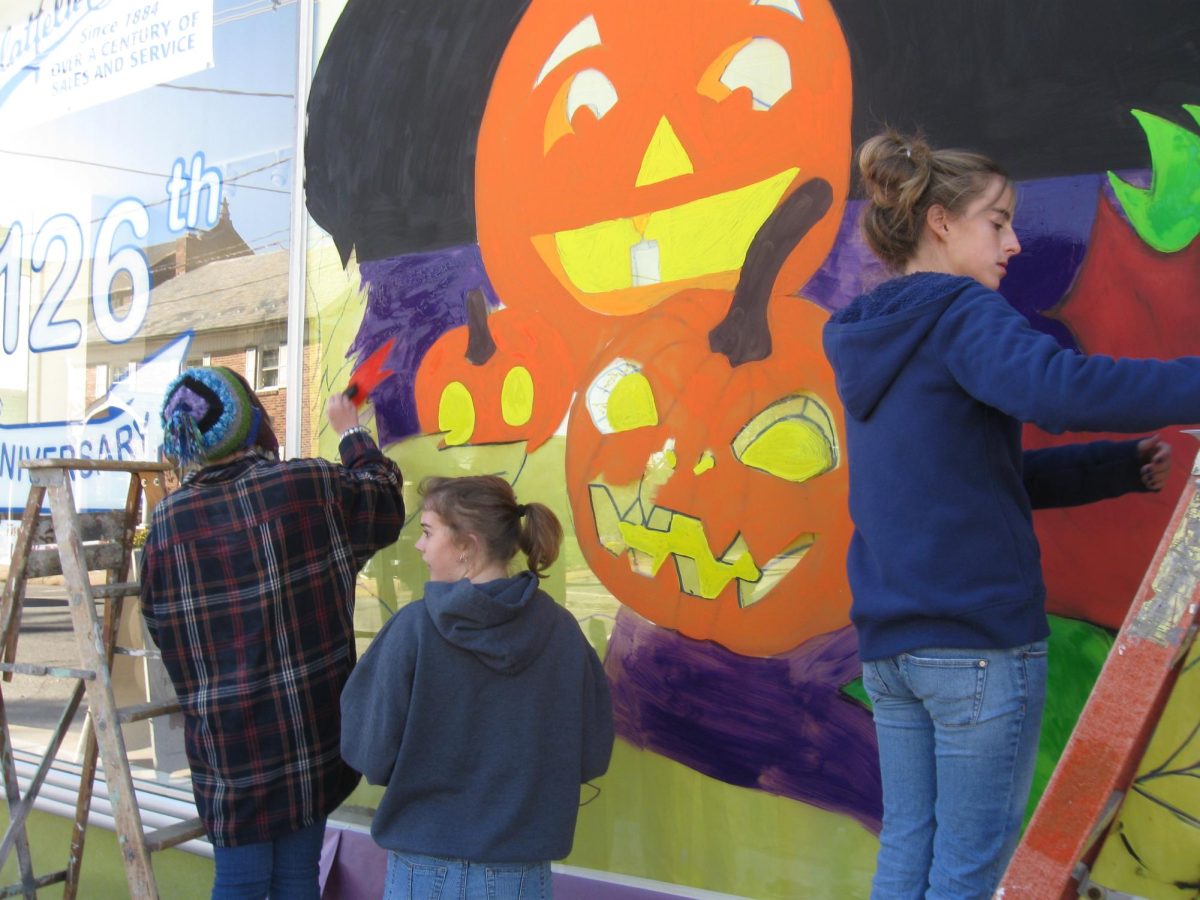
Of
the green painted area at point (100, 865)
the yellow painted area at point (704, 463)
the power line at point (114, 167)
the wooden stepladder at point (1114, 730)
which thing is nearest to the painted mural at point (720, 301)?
the yellow painted area at point (704, 463)

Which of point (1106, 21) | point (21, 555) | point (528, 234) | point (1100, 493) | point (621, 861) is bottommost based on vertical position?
point (621, 861)

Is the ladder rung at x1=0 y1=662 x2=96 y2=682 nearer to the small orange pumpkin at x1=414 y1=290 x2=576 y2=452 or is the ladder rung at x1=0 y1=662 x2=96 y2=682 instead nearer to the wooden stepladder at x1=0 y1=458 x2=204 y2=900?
the wooden stepladder at x1=0 y1=458 x2=204 y2=900

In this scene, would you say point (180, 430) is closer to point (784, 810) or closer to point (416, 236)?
point (416, 236)

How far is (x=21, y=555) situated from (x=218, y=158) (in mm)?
1590

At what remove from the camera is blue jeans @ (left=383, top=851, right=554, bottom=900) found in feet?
6.36

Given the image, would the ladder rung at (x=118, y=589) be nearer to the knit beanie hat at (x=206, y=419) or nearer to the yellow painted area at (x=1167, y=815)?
the knit beanie hat at (x=206, y=419)

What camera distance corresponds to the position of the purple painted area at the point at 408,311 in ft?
9.83

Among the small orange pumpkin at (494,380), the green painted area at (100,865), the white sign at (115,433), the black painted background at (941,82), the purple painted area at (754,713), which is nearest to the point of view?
the black painted background at (941,82)

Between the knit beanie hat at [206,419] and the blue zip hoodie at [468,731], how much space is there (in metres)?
0.71

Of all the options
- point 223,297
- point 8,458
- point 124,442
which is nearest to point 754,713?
point 223,297

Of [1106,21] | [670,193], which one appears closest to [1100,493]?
[1106,21]

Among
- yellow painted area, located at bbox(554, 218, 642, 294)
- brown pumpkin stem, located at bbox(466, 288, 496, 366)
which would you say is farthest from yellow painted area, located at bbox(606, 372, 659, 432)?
brown pumpkin stem, located at bbox(466, 288, 496, 366)

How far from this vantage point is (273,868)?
8.01ft

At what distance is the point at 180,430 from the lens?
241 centimetres
